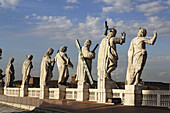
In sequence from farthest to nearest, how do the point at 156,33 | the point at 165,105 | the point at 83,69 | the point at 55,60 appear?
the point at 55,60, the point at 83,69, the point at 156,33, the point at 165,105

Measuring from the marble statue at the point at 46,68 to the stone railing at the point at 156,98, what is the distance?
452 inches

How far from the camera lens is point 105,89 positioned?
18.0 meters

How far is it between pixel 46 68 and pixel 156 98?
12719 mm

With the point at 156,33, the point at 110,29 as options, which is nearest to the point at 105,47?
the point at 110,29

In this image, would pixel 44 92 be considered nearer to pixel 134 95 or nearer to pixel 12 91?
pixel 12 91

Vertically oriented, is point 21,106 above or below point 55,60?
below

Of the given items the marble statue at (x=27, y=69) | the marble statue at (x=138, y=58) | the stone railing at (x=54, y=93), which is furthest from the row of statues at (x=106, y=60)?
the marble statue at (x=27, y=69)

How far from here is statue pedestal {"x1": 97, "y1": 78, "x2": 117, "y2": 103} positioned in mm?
17983

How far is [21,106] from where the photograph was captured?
77.7ft

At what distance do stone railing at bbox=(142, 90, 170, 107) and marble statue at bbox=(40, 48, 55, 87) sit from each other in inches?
452

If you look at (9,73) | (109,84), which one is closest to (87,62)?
(109,84)

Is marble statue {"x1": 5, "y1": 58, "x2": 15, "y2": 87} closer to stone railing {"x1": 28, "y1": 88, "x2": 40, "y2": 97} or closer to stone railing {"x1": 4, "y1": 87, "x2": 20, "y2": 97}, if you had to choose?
stone railing {"x1": 4, "y1": 87, "x2": 20, "y2": 97}

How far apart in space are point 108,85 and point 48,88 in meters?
8.15

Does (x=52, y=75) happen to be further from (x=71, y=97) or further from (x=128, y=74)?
(x=128, y=74)
